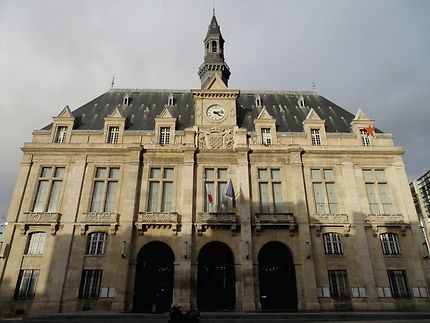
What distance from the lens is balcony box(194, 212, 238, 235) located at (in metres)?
27.1

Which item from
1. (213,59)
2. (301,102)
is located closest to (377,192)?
(301,102)

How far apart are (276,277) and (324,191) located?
9.23 metres

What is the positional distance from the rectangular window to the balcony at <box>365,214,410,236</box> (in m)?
24.2

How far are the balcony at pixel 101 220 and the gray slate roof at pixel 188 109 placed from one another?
31.7ft

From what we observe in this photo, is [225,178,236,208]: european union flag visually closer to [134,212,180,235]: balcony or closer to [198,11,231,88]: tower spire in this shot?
[134,212,180,235]: balcony

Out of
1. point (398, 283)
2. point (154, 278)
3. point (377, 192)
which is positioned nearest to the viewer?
point (398, 283)

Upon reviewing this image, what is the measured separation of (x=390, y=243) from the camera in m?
27.8

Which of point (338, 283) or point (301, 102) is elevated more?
point (301, 102)

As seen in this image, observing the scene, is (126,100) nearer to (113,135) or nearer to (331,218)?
(113,135)

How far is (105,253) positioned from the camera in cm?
2659

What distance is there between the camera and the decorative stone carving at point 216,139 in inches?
1209

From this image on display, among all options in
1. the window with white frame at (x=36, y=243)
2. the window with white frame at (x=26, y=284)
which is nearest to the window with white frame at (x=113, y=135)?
the window with white frame at (x=36, y=243)

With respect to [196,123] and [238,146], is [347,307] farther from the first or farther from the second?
[196,123]

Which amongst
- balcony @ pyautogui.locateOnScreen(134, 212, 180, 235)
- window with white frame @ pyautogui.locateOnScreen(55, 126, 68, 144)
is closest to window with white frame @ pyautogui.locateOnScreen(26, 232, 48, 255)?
balcony @ pyautogui.locateOnScreen(134, 212, 180, 235)
